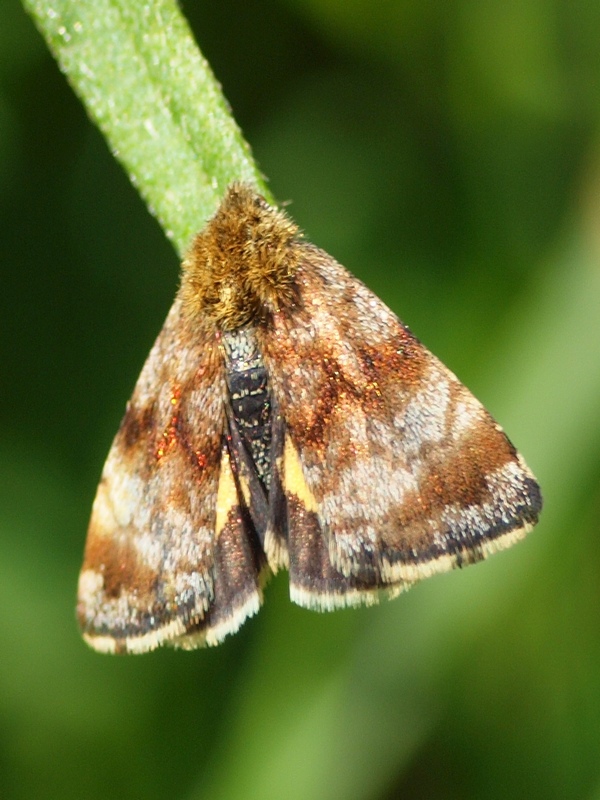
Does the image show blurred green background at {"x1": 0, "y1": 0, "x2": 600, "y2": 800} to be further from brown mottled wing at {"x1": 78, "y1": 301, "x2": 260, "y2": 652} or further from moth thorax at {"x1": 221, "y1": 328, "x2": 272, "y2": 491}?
moth thorax at {"x1": 221, "y1": 328, "x2": 272, "y2": 491}

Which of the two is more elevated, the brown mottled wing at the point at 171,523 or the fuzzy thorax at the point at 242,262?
the fuzzy thorax at the point at 242,262

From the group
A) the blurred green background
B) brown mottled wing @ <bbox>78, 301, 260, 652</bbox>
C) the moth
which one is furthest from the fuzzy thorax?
the blurred green background

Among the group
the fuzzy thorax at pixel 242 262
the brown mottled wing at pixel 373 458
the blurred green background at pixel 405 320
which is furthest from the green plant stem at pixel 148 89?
the blurred green background at pixel 405 320

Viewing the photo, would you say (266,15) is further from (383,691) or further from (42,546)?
(383,691)

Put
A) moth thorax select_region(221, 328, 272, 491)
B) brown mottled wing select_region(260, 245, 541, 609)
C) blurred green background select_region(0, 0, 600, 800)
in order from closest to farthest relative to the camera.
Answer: brown mottled wing select_region(260, 245, 541, 609) < moth thorax select_region(221, 328, 272, 491) < blurred green background select_region(0, 0, 600, 800)

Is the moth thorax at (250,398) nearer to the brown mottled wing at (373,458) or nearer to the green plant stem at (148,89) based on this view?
the brown mottled wing at (373,458)

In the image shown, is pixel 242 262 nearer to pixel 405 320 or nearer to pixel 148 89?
pixel 148 89

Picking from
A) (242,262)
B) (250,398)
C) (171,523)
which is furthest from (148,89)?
(171,523)
